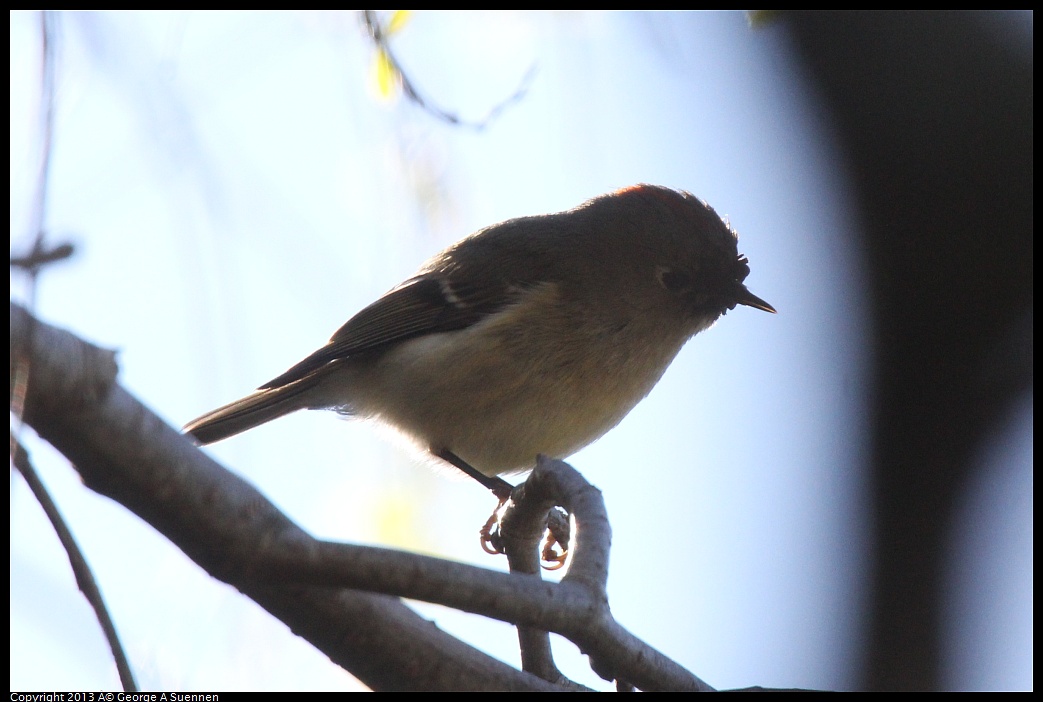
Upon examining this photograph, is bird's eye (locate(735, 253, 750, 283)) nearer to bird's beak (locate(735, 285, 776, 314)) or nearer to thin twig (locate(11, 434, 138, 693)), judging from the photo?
bird's beak (locate(735, 285, 776, 314))

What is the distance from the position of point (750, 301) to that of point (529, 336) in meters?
0.78

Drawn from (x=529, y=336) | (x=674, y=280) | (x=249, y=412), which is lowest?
(x=249, y=412)

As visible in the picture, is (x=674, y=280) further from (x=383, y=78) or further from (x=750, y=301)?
(x=383, y=78)

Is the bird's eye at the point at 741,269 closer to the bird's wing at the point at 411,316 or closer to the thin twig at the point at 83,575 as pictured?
the bird's wing at the point at 411,316

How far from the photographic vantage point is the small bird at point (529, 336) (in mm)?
2885

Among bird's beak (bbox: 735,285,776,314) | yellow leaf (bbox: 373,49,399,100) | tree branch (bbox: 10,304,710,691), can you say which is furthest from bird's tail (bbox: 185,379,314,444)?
tree branch (bbox: 10,304,710,691)

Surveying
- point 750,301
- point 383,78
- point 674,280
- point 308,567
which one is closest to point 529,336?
point 674,280

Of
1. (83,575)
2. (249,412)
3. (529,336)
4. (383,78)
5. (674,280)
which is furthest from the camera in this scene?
(674,280)

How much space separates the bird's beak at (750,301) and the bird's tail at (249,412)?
1.44 metres

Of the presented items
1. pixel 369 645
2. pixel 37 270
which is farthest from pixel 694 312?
pixel 37 270

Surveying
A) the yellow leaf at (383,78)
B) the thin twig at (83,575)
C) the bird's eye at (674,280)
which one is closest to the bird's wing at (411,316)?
the bird's eye at (674,280)

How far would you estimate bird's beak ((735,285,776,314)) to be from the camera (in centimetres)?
313

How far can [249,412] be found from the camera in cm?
303

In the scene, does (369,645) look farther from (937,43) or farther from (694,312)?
(937,43)
